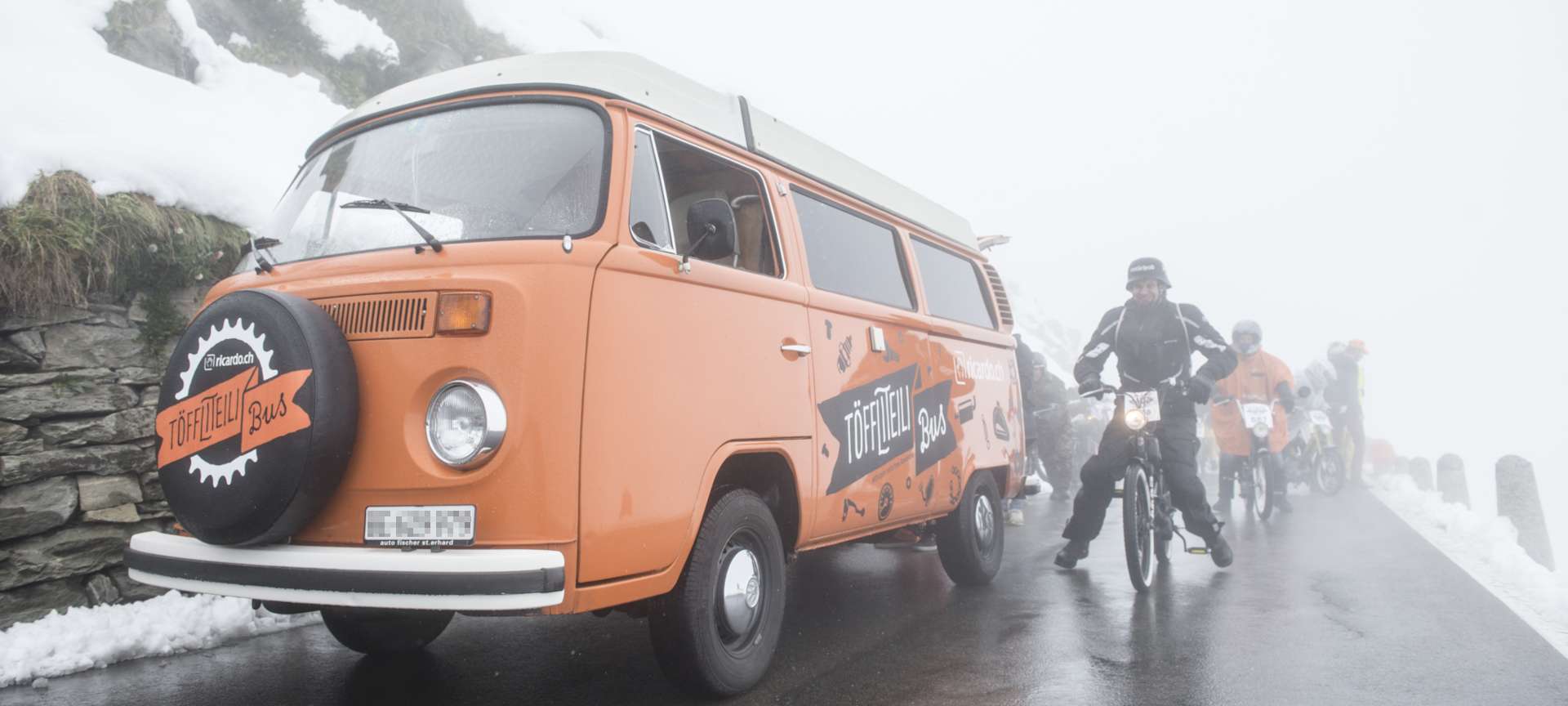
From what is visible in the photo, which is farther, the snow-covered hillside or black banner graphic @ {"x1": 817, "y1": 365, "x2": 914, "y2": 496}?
the snow-covered hillside

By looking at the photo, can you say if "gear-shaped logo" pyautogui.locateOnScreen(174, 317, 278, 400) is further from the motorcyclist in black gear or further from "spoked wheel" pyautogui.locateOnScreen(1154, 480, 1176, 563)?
"spoked wheel" pyautogui.locateOnScreen(1154, 480, 1176, 563)

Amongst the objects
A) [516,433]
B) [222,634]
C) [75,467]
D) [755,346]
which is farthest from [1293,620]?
[75,467]

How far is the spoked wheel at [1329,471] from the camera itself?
47.4 feet

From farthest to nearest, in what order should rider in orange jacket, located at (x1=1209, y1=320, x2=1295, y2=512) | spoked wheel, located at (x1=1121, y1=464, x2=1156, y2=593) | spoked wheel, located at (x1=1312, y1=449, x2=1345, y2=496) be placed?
spoked wheel, located at (x1=1312, y1=449, x2=1345, y2=496) < rider in orange jacket, located at (x1=1209, y1=320, x2=1295, y2=512) < spoked wheel, located at (x1=1121, y1=464, x2=1156, y2=593)

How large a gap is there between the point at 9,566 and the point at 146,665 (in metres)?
0.86

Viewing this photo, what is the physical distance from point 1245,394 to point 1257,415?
16.6 inches

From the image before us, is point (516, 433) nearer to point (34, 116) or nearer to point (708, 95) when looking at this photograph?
point (708, 95)

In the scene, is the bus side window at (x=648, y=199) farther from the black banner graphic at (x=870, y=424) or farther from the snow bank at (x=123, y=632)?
the snow bank at (x=123, y=632)

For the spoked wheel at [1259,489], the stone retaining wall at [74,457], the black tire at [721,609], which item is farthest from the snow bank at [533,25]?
the black tire at [721,609]

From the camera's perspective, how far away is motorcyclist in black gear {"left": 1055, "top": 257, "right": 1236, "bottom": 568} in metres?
6.86

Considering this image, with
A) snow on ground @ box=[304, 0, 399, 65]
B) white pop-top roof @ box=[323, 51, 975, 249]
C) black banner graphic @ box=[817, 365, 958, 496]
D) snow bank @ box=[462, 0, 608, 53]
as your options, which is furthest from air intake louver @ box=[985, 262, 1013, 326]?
snow bank @ box=[462, 0, 608, 53]

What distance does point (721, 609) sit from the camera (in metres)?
3.73

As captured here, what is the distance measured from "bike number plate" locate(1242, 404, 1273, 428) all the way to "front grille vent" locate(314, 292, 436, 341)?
10180 millimetres

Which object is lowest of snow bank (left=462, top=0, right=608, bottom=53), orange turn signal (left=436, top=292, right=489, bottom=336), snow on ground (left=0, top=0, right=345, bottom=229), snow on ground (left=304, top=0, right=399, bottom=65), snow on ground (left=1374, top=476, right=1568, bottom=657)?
snow on ground (left=1374, top=476, right=1568, bottom=657)
